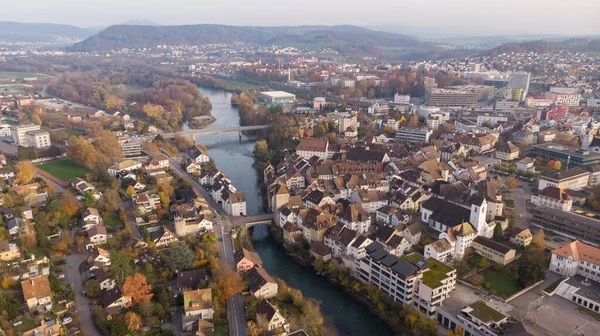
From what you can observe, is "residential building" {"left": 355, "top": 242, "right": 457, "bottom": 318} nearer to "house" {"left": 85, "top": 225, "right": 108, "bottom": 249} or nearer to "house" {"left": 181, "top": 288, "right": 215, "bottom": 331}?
"house" {"left": 181, "top": 288, "right": 215, "bottom": 331}

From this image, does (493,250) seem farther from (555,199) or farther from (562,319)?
(555,199)

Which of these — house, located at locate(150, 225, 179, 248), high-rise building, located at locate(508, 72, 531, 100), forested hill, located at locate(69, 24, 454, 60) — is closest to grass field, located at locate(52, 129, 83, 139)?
house, located at locate(150, 225, 179, 248)

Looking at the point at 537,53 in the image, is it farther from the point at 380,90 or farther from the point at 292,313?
the point at 292,313

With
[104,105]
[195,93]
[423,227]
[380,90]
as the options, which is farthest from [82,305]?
[380,90]

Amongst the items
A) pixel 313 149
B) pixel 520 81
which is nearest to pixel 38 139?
pixel 313 149

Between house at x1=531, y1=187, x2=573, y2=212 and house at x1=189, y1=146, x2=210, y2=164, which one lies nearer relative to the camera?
house at x1=531, y1=187, x2=573, y2=212

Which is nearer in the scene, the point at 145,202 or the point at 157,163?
the point at 145,202
